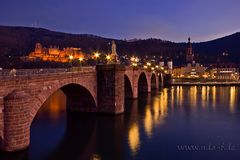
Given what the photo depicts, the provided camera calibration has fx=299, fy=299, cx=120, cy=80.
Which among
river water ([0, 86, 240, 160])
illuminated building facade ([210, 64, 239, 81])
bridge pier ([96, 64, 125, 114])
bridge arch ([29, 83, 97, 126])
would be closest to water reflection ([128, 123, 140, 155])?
river water ([0, 86, 240, 160])

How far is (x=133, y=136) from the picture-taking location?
23938 millimetres

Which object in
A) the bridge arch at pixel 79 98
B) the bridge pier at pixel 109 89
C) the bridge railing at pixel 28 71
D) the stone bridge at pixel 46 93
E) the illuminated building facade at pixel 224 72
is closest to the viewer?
the stone bridge at pixel 46 93

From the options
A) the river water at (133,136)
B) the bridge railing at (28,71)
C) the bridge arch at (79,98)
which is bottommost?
the river water at (133,136)

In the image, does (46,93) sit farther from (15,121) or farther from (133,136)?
(133,136)

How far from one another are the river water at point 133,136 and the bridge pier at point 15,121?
25.9 inches

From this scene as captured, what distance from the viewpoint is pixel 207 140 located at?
23188 millimetres

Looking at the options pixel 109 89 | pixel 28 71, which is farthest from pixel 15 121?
pixel 109 89

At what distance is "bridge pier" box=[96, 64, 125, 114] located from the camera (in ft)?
102

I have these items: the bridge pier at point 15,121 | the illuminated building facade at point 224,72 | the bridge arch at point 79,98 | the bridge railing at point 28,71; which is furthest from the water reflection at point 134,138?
the illuminated building facade at point 224,72

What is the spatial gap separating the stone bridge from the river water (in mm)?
990

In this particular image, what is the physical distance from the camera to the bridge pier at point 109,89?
3105 cm

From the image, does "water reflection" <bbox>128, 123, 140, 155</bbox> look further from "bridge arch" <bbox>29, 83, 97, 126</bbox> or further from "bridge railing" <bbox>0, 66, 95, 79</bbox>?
"bridge railing" <bbox>0, 66, 95, 79</bbox>

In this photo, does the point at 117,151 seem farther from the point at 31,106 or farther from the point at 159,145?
the point at 31,106

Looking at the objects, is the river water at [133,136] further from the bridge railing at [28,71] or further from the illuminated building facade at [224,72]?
the illuminated building facade at [224,72]
